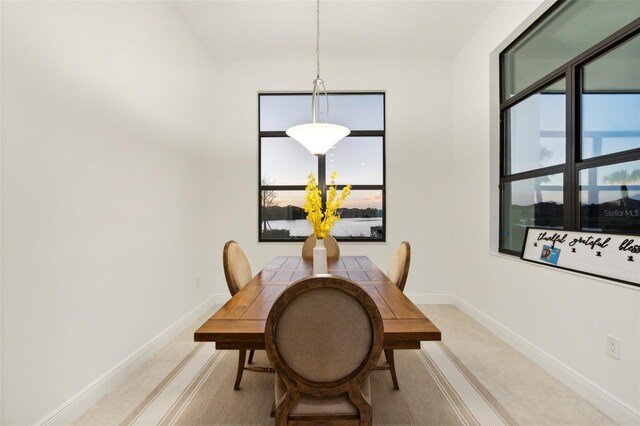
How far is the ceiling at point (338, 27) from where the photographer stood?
9.92 feet

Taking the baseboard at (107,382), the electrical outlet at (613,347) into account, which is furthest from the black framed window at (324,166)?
the electrical outlet at (613,347)

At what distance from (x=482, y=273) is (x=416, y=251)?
90 centimetres

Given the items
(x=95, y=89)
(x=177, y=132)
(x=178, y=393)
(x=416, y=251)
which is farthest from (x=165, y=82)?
(x=416, y=251)

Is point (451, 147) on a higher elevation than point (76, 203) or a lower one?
higher

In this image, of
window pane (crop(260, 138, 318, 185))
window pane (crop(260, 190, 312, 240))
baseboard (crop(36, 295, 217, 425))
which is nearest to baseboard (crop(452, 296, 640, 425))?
window pane (crop(260, 190, 312, 240))

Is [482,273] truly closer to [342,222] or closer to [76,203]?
[342,222]

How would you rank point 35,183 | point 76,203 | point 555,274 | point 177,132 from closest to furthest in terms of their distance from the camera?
point 35,183 → point 76,203 → point 555,274 → point 177,132

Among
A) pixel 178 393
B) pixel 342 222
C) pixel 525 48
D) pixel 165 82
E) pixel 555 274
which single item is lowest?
pixel 178 393

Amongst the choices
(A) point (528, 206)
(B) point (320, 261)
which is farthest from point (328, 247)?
(A) point (528, 206)

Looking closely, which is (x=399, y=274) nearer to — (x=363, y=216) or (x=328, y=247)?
(x=328, y=247)

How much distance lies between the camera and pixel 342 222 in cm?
427

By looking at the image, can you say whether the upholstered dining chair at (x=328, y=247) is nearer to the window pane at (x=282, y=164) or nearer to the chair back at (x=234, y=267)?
the chair back at (x=234, y=267)

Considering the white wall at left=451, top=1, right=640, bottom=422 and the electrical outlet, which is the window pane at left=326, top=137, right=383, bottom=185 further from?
the electrical outlet

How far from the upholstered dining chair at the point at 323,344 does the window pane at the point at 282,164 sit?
3240 millimetres
